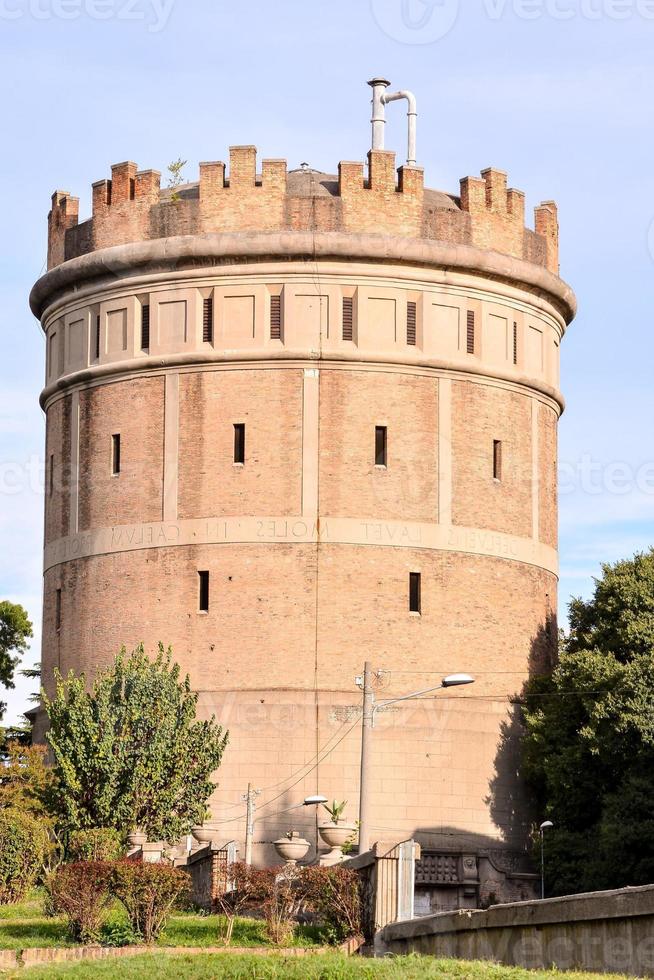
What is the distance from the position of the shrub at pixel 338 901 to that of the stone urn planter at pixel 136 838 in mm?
9141

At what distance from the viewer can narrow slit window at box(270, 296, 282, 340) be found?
40969mm

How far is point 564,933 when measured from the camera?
53.3 ft

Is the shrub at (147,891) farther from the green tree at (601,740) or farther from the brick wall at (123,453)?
the brick wall at (123,453)

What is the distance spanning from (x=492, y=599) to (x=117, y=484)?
8.78 m

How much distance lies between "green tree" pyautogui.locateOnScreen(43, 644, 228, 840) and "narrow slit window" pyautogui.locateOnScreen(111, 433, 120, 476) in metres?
7.45

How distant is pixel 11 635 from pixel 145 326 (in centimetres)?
1480

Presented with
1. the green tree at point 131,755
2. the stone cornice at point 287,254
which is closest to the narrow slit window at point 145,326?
the stone cornice at point 287,254

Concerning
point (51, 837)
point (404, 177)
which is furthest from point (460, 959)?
point (404, 177)

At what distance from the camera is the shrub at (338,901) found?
24.1 metres

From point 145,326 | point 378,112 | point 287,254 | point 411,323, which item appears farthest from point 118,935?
point 378,112

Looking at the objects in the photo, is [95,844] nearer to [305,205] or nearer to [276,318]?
[276,318]

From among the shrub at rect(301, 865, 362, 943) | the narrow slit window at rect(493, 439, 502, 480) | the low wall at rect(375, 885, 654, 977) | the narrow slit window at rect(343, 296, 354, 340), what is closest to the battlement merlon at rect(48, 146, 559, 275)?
the narrow slit window at rect(343, 296, 354, 340)

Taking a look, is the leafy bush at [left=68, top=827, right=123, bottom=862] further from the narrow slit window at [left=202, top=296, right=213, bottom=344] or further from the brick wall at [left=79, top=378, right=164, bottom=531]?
the narrow slit window at [left=202, top=296, right=213, bottom=344]

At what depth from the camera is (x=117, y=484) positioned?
137 ft
